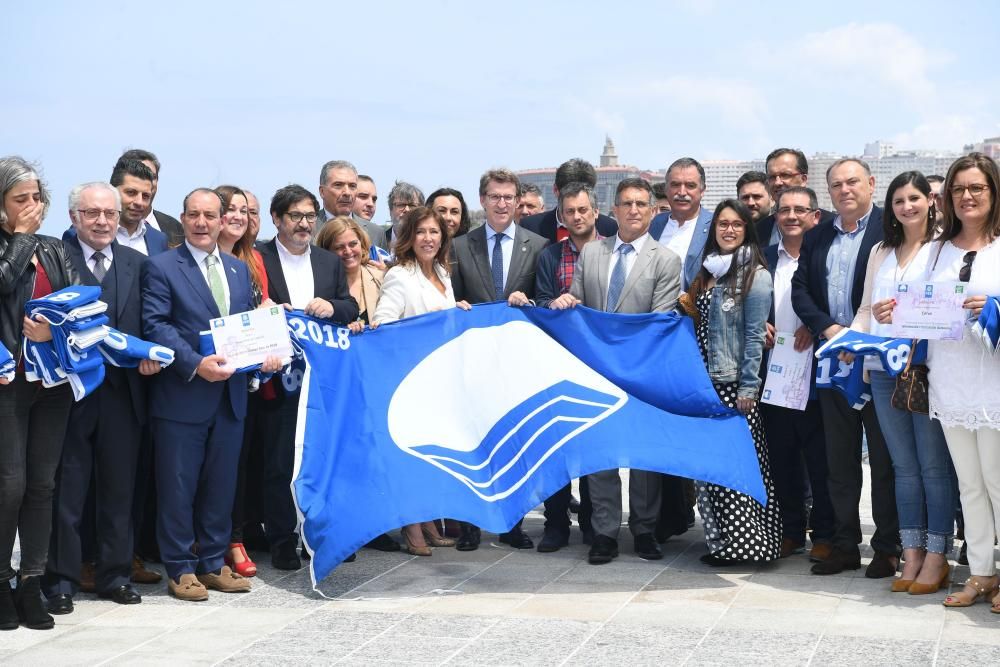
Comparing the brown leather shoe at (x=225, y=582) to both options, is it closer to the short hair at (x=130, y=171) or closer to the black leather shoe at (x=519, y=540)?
the black leather shoe at (x=519, y=540)

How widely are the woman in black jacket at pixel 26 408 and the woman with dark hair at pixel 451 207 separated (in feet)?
10.8

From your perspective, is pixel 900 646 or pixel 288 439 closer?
pixel 900 646

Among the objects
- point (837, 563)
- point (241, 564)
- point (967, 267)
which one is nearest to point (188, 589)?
point (241, 564)

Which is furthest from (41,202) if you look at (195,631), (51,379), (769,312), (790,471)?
(790,471)

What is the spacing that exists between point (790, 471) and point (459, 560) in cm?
220

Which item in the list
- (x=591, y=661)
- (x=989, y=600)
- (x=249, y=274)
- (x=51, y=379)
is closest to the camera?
(x=591, y=661)

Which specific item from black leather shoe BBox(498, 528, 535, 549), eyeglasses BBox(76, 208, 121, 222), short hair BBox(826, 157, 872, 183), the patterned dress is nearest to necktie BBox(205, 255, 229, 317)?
eyeglasses BBox(76, 208, 121, 222)

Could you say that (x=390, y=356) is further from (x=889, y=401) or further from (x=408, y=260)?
(x=889, y=401)

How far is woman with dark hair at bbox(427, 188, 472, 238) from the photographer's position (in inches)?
348

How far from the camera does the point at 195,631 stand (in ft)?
19.5

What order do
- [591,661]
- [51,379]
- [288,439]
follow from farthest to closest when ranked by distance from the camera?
[288,439], [51,379], [591,661]

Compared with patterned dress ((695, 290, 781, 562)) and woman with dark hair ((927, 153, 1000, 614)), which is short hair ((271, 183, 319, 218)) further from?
woman with dark hair ((927, 153, 1000, 614))

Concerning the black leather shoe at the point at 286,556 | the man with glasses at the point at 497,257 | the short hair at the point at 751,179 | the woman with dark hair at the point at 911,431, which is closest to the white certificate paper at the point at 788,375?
the woman with dark hair at the point at 911,431

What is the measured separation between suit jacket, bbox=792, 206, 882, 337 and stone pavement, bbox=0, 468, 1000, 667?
1.55 m
